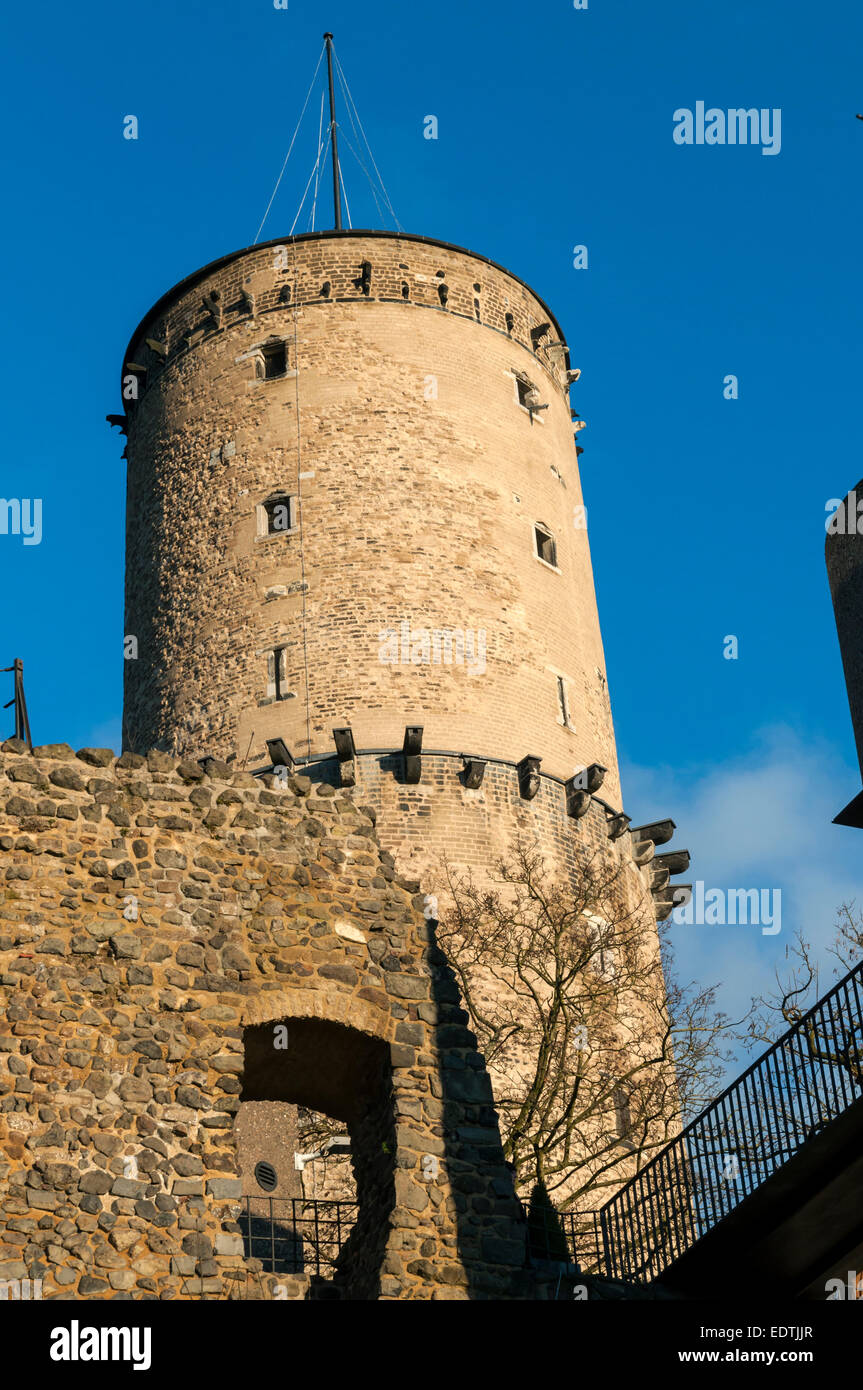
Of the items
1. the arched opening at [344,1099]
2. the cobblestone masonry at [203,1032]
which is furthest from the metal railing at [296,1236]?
the cobblestone masonry at [203,1032]

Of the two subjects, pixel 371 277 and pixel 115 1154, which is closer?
pixel 115 1154

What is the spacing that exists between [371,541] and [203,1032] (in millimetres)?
15861

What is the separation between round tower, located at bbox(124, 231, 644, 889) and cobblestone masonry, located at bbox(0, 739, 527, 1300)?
38.0 ft

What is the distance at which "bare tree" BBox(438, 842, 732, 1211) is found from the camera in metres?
20.7

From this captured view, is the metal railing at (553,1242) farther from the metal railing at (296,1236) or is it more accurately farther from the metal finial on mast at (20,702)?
the metal finial on mast at (20,702)

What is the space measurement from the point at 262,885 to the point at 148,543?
17.4 m

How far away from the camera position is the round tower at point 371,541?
2688 centimetres

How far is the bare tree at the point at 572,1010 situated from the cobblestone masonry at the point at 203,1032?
17.7ft

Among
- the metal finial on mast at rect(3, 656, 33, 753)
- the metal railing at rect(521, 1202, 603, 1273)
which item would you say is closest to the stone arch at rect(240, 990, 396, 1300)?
the metal railing at rect(521, 1202, 603, 1273)

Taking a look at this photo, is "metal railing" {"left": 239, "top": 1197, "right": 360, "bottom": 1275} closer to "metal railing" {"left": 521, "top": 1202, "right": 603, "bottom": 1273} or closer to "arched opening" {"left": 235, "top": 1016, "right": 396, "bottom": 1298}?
"arched opening" {"left": 235, "top": 1016, "right": 396, "bottom": 1298}

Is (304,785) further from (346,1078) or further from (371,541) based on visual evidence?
(371,541)

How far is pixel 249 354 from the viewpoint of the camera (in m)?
30.4
